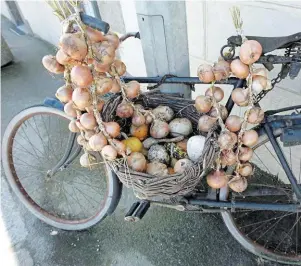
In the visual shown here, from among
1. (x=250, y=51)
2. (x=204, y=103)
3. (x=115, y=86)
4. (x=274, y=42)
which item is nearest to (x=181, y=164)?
(x=204, y=103)

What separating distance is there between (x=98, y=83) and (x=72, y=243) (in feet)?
5.38

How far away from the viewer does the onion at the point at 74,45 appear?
141 centimetres

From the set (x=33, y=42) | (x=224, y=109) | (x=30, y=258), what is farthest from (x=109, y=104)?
(x=33, y=42)

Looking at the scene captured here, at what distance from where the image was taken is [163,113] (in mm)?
1937

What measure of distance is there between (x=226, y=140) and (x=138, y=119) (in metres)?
0.54

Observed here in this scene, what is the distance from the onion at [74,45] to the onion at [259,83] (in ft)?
2.65

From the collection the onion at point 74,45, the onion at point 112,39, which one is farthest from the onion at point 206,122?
the onion at point 74,45

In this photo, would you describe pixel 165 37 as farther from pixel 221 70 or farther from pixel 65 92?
pixel 65 92

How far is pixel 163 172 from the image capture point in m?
1.71

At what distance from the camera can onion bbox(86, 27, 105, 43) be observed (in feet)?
5.01

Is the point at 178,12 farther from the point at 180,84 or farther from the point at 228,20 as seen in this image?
the point at 228,20

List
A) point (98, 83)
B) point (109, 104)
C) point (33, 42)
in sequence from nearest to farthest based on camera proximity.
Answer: point (98, 83) → point (109, 104) → point (33, 42)

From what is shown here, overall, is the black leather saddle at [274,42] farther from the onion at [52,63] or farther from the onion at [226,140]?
the onion at [52,63]

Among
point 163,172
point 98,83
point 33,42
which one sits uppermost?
point 98,83
